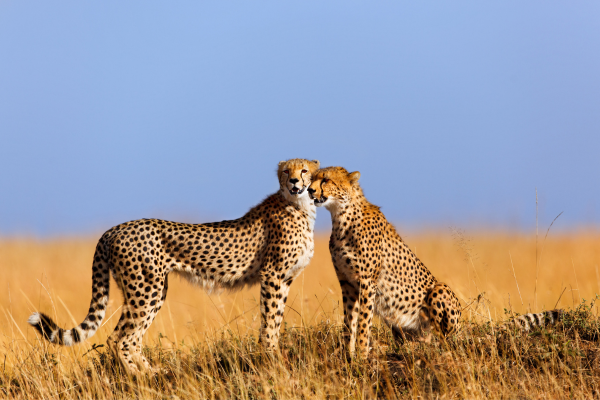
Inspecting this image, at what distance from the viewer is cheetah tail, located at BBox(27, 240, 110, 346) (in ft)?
14.4

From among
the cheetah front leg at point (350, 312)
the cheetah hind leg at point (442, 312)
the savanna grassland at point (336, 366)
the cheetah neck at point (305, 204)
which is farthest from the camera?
the cheetah neck at point (305, 204)

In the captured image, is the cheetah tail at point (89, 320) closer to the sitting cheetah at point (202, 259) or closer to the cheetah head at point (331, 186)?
the sitting cheetah at point (202, 259)

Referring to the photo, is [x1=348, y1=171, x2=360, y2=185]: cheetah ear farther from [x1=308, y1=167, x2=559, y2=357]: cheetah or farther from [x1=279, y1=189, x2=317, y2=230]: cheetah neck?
[x1=279, y1=189, x2=317, y2=230]: cheetah neck

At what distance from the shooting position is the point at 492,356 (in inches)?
158

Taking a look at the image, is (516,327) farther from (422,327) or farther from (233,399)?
(233,399)

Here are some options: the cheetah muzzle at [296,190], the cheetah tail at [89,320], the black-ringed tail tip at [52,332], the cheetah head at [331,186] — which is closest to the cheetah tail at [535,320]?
the cheetah head at [331,186]

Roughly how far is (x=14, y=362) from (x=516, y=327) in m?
4.12

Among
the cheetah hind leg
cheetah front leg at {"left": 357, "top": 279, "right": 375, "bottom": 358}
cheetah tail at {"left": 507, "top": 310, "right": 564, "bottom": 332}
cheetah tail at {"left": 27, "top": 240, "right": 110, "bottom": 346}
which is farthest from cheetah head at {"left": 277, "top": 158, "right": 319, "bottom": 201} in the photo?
cheetah tail at {"left": 507, "top": 310, "right": 564, "bottom": 332}

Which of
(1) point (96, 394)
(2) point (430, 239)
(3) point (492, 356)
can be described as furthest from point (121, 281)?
(2) point (430, 239)

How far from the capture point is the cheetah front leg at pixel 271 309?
181 inches

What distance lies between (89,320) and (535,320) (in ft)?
11.7

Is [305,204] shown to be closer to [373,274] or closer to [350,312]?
[373,274]

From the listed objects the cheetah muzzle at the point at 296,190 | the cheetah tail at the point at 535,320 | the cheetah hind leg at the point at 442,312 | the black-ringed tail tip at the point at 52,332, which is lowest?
the cheetah tail at the point at 535,320

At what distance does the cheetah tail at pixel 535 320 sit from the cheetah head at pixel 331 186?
166 centimetres
